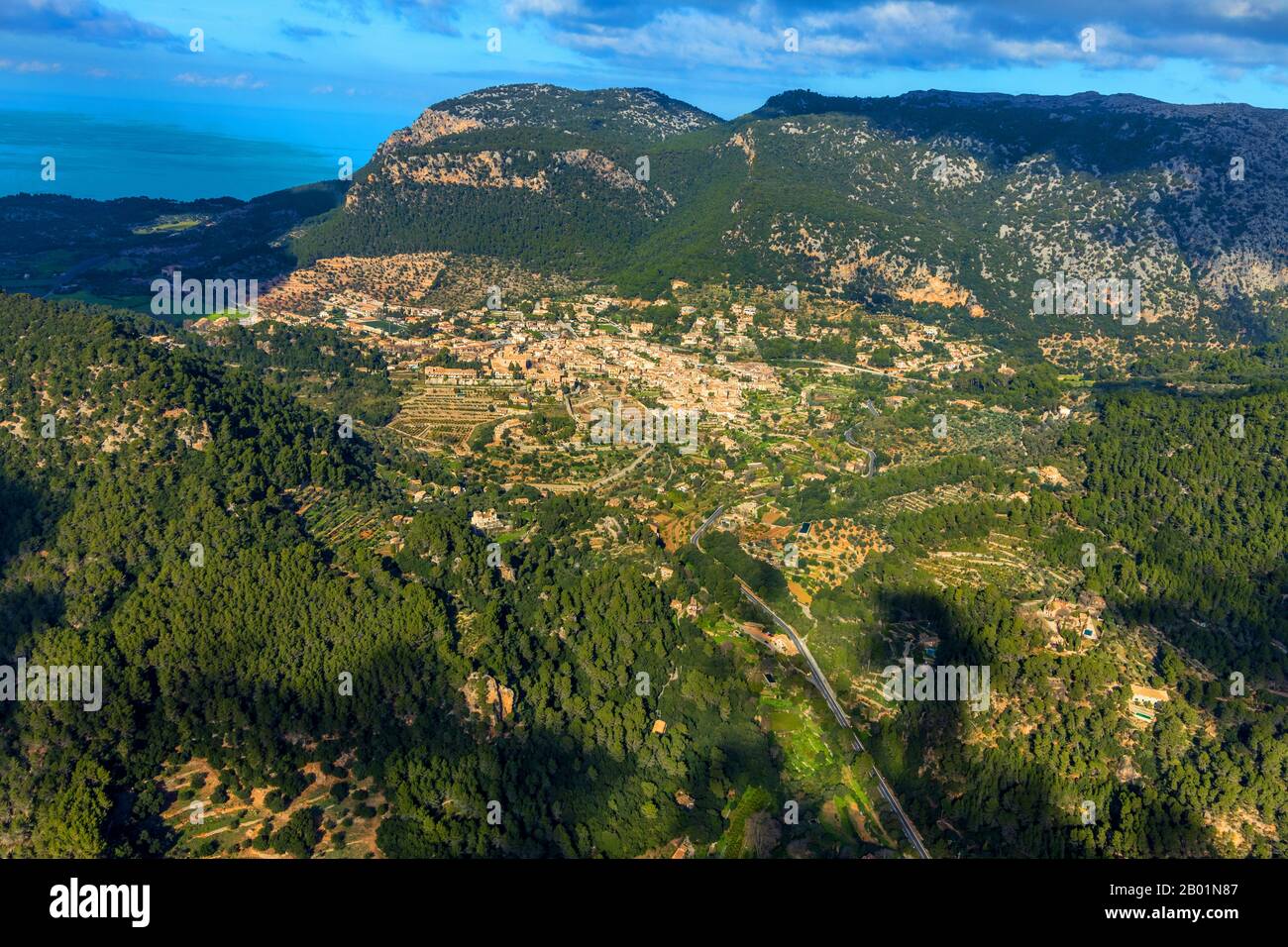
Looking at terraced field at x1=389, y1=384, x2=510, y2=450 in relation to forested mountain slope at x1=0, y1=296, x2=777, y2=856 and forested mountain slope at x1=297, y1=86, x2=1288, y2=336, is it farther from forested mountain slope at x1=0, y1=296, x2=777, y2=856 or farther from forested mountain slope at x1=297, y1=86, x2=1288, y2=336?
forested mountain slope at x1=297, y1=86, x2=1288, y2=336

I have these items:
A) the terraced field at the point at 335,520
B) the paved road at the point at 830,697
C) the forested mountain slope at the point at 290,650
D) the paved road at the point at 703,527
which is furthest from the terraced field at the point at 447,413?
the paved road at the point at 830,697

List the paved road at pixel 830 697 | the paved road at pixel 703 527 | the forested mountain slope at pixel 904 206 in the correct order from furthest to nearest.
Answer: the forested mountain slope at pixel 904 206, the paved road at pixel 703 527, the paved road at pixel 830 697

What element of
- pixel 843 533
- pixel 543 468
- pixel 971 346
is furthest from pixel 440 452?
pixel 971 346

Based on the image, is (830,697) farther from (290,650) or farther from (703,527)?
(290,650)

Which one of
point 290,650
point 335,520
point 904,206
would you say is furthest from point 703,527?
point 904,206

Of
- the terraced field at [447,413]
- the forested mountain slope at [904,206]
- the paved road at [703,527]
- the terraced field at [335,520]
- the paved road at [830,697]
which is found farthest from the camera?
the forested mountain slope at [904,206]

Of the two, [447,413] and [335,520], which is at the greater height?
[447,413]

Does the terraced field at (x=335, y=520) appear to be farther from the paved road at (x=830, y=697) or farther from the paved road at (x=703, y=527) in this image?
the paved road at (x=830, y=697)

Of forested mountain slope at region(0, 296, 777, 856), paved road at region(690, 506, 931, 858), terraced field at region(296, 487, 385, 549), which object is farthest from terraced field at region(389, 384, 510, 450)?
paved road at region(690, 506, 931, 858)

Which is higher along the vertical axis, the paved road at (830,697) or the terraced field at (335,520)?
the terraced field at (335,520)

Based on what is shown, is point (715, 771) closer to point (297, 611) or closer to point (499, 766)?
point (499, 766)

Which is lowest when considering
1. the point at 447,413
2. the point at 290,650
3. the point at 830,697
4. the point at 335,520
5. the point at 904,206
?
the point at 830,697
